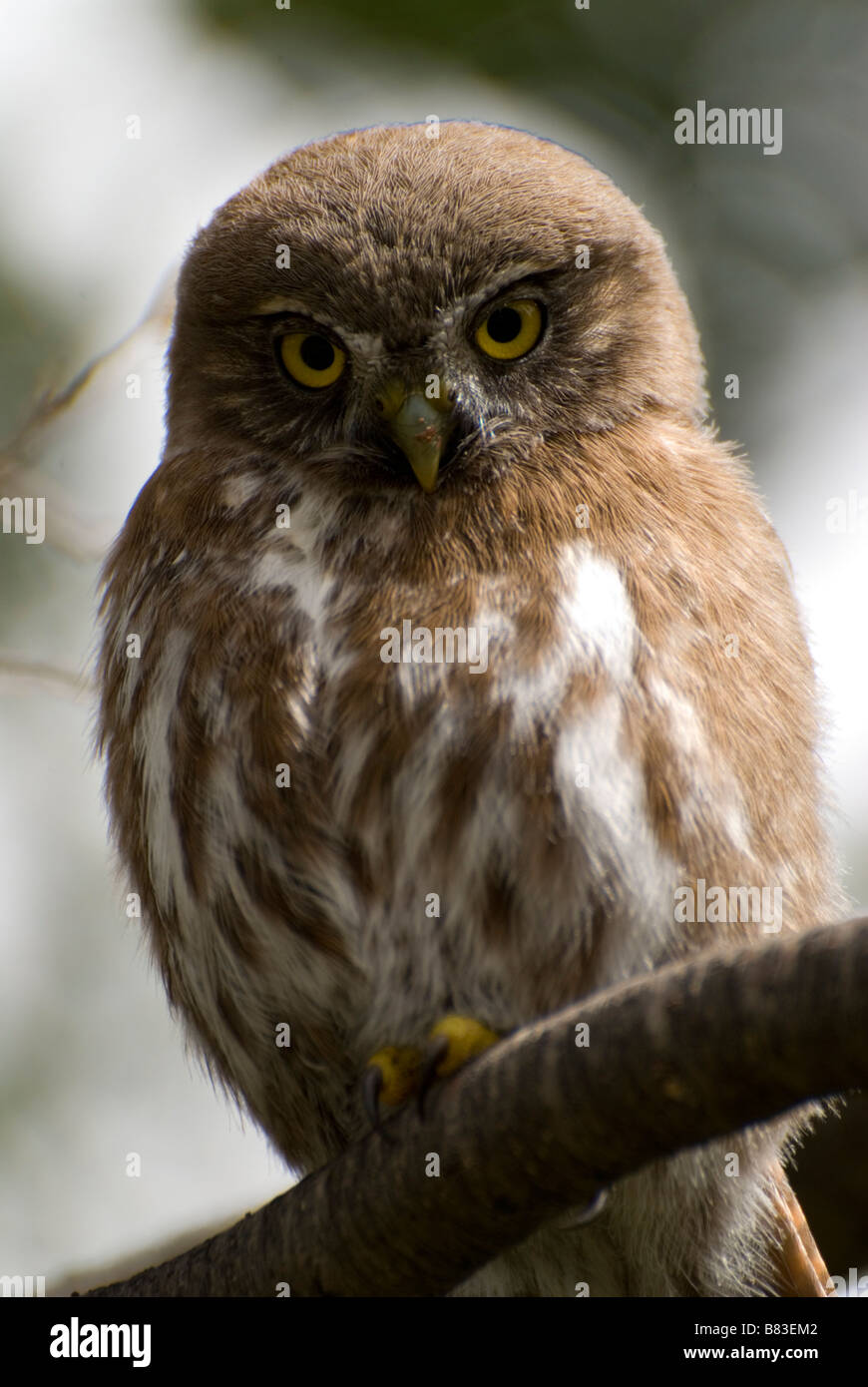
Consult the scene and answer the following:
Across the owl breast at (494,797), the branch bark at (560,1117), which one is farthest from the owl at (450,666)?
the branch bark at (560,1117)

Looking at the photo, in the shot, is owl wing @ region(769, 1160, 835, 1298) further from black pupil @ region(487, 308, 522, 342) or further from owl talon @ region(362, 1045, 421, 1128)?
black pupil @ region(487, 308, 522, 342)

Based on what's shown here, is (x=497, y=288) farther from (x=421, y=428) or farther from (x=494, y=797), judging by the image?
(x=494, y=797)

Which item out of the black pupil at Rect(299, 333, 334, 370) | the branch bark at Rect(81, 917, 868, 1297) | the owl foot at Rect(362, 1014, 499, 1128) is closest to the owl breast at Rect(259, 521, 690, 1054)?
the owl foot at Rect(362, 1014, 499, 1128)

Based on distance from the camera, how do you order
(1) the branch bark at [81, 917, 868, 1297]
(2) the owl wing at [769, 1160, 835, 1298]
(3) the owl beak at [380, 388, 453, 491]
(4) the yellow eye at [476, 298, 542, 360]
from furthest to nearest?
(2) the owl wing at [769, 1160, 835, 1298]
(4) the yellow eye at [476, 298, 542, 360]
(3) the owl beak at [380, 388, 453, 491]
(1) the branch bark at [81, 917, 868, 1297]

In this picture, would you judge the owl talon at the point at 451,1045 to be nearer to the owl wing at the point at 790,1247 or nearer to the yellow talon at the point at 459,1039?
the yellow talon at the point at 459,1039

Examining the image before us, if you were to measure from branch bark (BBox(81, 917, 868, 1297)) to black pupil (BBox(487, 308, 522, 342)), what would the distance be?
5.93 feet

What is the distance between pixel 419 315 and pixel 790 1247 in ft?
8.80

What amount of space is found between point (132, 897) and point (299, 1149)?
83 centimetres

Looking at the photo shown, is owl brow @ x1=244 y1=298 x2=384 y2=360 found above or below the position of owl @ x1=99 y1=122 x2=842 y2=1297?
above

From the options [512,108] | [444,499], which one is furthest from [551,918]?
[512,108]

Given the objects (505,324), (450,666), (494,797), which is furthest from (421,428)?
(494,797)

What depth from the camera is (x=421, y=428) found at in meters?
3.85

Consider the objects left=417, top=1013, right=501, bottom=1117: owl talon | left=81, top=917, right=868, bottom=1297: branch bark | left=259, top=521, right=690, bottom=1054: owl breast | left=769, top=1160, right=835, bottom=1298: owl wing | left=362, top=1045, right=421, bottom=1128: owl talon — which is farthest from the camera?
left=769, top=1160, right=835, bottom=1298: owl wing

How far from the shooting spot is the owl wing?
4.46 metres
